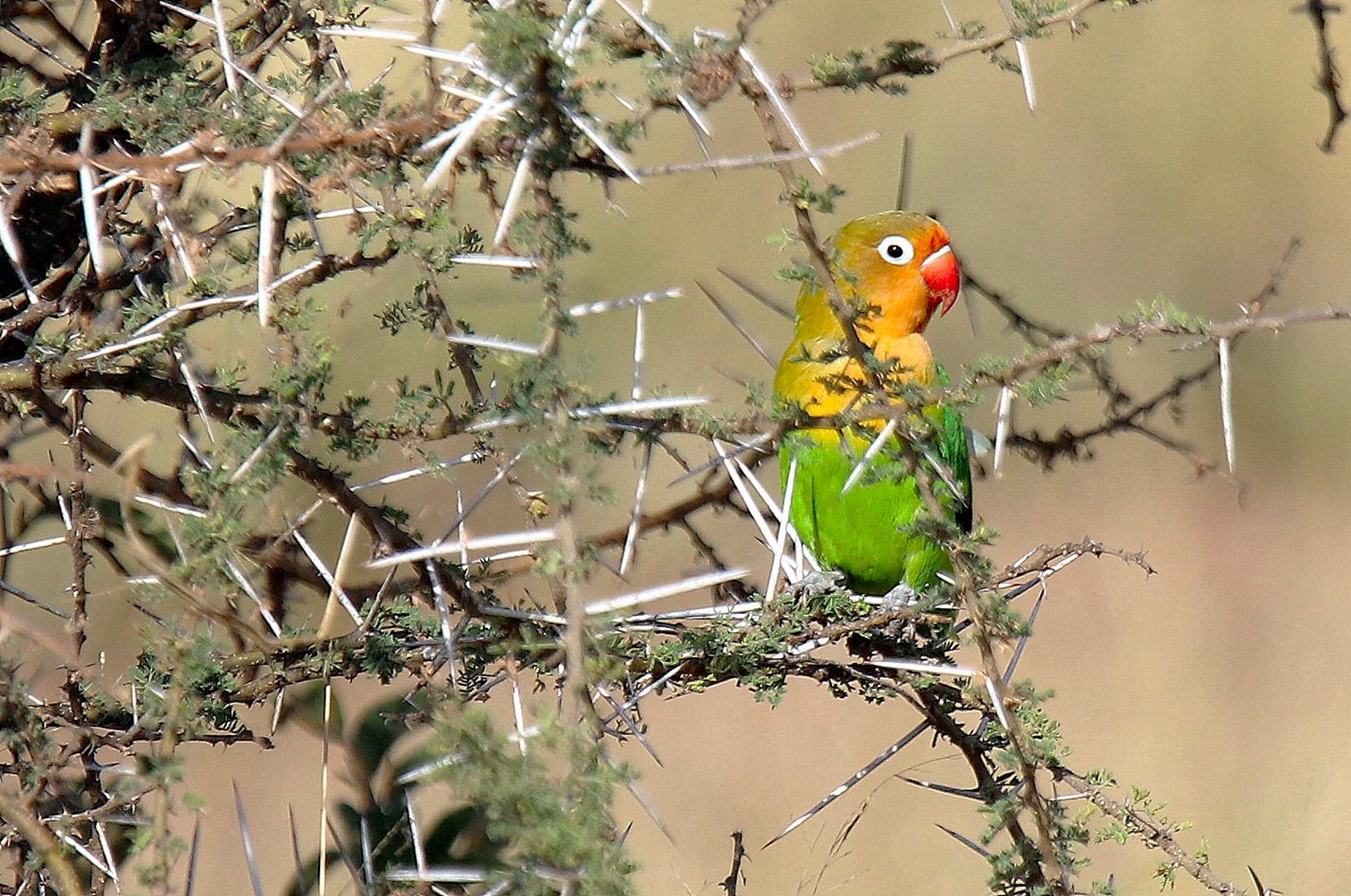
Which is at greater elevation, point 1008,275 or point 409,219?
point 409,219

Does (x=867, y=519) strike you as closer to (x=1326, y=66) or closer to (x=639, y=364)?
(x=1326, y=66)

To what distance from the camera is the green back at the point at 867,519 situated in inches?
124

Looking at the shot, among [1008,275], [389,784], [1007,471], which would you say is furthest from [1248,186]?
[389,784]

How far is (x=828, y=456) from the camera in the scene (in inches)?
124

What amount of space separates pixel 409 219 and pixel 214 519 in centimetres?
41

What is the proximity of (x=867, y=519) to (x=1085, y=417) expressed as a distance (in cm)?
387

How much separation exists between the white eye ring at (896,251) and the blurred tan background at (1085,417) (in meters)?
1.88

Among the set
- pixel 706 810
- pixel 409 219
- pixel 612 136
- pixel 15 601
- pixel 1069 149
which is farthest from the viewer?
pixel 1069 149

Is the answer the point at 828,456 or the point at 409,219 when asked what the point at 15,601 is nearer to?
the point at 828,456

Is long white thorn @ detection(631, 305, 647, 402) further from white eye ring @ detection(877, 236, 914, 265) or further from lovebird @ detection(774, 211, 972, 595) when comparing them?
white eye ring @ detection(877, 236, 914, 265)

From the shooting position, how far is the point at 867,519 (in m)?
3.20

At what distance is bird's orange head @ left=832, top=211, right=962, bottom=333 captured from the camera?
3.36 metres

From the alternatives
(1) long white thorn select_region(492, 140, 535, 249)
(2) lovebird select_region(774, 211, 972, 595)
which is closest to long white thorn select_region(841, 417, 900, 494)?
(1) long white thorn select_region(492, 140, 535, 249)

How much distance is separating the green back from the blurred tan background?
1.98 metres
